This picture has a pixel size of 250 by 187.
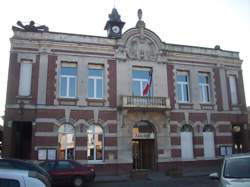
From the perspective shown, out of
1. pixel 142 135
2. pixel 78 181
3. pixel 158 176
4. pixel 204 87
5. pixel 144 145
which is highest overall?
pixel 204 87

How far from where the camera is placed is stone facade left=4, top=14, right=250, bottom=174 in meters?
19.5

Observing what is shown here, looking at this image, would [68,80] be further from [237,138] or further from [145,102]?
[237,138]

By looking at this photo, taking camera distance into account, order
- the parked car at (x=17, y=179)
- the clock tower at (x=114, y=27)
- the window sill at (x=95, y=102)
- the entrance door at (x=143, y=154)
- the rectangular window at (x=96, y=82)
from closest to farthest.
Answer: the parked car at (x=17, y=179) → the window sill at (x=95, y=102) → the rectangular window at (x=96, y=82) → the entrance door at (x=143, y=154) → the clock tower at (x=114, y=27)

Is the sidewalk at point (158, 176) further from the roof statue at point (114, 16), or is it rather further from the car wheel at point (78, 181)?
the roof statue at point (114, 16)

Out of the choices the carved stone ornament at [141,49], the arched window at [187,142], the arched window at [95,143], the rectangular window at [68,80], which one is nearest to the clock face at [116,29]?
the carved stone ornament at [141,49]

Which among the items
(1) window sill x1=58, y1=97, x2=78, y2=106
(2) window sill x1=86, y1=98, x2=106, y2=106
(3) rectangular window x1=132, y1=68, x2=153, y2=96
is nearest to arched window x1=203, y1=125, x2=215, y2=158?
(3) rectangular window x1=132, y1=68, x2=153, y2=96

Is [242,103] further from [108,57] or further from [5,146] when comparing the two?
[5,146]

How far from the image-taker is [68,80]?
20.9 m

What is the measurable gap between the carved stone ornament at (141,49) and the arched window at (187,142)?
20.7ft

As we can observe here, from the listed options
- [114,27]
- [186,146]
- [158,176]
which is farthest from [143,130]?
[114,27]

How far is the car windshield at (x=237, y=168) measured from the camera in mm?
6703

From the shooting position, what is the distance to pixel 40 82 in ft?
65.4

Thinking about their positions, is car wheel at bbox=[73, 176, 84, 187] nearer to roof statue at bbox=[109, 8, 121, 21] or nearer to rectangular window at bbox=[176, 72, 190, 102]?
rectangular window at bbox=[176, 72, 190, 102]

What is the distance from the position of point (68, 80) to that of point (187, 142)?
10660 mm
